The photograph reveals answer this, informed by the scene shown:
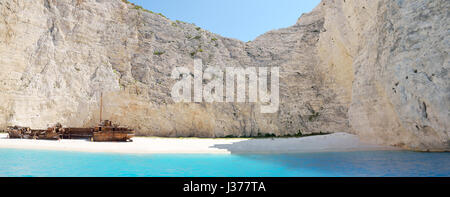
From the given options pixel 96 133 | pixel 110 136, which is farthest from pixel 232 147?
pixel 96 133

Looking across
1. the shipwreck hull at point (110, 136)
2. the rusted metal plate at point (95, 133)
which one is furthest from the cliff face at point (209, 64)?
the shipwreck hull at point (110, 136)

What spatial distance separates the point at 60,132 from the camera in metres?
17.7

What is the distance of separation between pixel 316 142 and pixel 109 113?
56.4 feet

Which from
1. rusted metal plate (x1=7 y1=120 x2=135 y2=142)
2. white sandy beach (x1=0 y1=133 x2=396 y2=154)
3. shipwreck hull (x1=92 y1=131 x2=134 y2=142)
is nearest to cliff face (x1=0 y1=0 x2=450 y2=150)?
white sandy beach (x1=0 y1=133 x2=396 y2=154)

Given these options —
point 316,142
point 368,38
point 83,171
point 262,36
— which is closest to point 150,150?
point 83,171

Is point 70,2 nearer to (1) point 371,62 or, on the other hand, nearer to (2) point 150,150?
(2) point 150,150

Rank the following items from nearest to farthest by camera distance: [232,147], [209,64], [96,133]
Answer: [232,147]
[96,133]
[209,64]

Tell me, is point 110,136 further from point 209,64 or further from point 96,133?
point 209,64

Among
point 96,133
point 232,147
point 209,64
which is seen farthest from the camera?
point 209,64

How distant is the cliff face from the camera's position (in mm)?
12727

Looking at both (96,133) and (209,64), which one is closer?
(96,133)

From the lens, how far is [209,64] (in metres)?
27.3

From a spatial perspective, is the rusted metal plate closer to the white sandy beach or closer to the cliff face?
the white sandy beach

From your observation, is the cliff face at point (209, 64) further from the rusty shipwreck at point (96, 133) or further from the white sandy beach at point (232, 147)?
the rusty shipwreck at point (96, 133)
